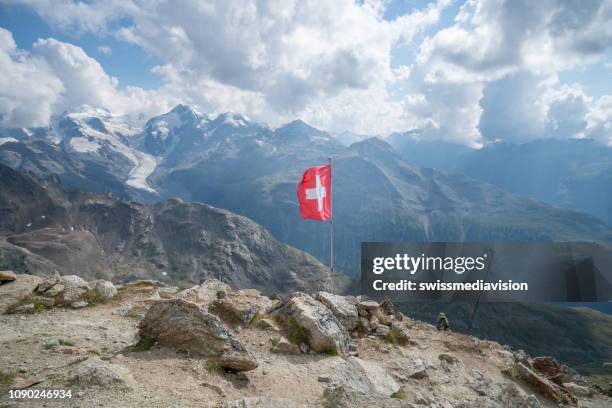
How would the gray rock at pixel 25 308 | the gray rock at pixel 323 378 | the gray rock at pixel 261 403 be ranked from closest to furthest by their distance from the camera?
the gray rock at pixel 261 403 < the gray rock at pixel 323 378 < the gray rock at pixel 25 308

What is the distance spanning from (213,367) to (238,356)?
97 cm

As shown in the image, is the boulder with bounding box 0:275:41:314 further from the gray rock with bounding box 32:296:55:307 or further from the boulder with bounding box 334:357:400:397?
the boulder with bounding box 334:357:400:397

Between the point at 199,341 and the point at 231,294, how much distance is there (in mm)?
9966

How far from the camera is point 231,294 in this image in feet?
81.9

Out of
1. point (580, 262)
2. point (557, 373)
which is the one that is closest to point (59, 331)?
point (557, 373)

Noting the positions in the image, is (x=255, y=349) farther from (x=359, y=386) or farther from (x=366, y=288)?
(x=366, y=288)

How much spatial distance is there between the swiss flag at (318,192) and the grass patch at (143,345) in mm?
13695

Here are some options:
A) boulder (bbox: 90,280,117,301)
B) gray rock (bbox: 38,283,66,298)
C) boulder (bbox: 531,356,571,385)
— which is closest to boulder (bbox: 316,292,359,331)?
boulder (bbox: 531,356,571,385)

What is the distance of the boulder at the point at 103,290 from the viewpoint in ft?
74.1

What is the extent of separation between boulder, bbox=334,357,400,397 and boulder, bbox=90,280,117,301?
14993 millimetres

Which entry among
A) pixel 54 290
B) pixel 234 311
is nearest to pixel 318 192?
pixel 234 311

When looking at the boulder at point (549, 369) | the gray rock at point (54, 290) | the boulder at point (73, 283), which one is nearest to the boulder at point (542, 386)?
the boulder at point (549, 369)

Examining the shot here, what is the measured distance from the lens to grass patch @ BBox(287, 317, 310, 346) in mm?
17688

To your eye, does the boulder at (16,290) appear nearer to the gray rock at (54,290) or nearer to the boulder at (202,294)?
the gray rock at (54,290)
